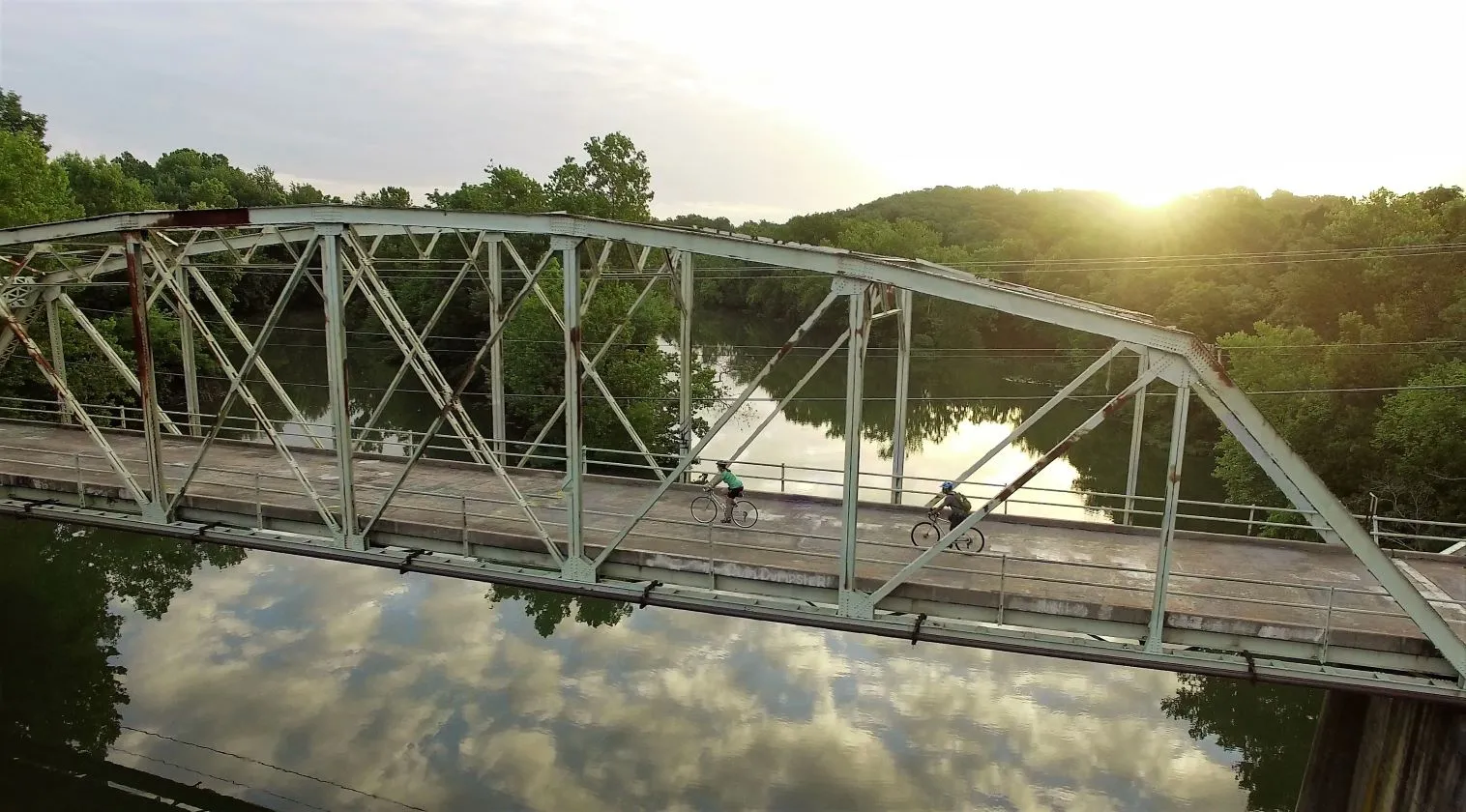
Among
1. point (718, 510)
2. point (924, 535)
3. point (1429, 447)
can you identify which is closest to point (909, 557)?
point (924, 535)

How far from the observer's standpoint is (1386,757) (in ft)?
37.9

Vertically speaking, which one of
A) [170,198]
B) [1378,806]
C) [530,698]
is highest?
[170,198]

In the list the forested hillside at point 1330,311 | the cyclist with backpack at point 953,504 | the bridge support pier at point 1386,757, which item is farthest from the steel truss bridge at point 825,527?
the forested hillside at point 1330,311

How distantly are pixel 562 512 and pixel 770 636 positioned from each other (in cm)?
1014

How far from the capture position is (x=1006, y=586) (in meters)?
11.6

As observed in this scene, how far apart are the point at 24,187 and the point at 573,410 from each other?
106 feet

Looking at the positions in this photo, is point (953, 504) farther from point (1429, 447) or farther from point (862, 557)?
point (1429, 447)

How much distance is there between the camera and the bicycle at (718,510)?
567 inches

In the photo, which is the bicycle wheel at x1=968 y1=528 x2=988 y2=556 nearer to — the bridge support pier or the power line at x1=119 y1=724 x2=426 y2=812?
the bridge support pier

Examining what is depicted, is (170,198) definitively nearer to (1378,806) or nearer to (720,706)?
(720,706)

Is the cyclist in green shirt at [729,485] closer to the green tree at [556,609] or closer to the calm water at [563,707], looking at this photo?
the calm water at [563,707]

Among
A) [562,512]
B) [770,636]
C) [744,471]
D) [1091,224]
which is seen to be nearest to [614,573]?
[562,512]

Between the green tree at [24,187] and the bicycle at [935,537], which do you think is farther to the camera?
the green tree at [24,187]

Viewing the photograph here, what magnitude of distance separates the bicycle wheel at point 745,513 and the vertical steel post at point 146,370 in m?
9.51
